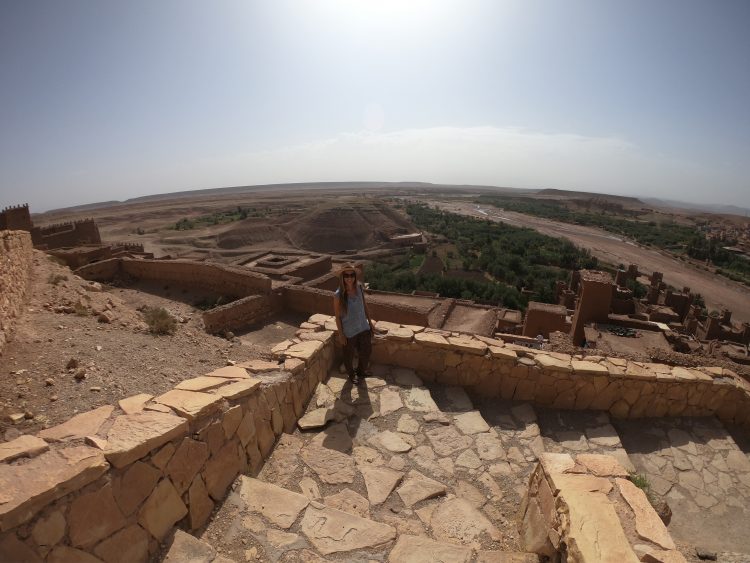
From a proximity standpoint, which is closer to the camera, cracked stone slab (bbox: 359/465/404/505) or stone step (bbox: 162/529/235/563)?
stone step (bbox: 162/529/235/563)

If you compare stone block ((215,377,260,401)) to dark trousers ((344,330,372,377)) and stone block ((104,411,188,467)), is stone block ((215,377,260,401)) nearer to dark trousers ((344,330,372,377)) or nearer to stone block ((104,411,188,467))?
stone block ((104,411,188,467))

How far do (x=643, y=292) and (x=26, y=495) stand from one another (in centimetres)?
3233

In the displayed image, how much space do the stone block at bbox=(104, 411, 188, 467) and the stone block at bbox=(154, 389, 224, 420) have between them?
7 cm

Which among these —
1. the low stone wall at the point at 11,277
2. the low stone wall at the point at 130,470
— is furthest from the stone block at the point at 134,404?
the low stone wall at the point at 11,277

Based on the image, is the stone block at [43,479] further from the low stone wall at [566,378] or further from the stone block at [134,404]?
the low stone wall at [566,378]

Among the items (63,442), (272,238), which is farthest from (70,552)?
(272,238)

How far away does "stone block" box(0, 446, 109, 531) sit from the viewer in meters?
1.68

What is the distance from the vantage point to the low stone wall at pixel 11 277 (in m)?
5.57

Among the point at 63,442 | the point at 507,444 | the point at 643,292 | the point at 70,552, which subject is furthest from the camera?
the point at 643,292

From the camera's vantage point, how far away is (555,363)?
4.78 m

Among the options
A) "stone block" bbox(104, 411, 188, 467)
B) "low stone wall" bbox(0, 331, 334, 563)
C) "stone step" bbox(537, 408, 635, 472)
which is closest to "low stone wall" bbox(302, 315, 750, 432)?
"stone step" bbox(537, 408, 635, 472)

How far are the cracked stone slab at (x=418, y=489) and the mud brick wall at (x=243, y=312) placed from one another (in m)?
8.09

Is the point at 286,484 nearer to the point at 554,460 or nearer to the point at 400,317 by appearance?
the point at 554,460

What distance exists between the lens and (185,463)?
2.48m
